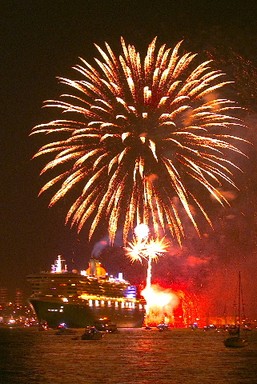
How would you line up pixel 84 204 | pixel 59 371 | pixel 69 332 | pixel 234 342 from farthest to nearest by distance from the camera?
pixel 69 332 → pixel 234 342 → pixel 84 204 → pixel 59 371

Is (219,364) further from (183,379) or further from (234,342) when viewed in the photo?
(234,342)

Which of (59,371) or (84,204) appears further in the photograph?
(84,204)

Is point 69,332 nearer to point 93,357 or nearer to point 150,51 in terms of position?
point 93,357

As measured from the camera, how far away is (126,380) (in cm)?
6894

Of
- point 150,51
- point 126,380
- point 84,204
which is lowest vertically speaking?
point 126,380

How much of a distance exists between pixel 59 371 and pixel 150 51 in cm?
3625

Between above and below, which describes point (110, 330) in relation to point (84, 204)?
below

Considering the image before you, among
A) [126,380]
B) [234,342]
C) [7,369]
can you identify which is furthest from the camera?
[234,342]

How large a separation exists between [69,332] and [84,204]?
98.3 m

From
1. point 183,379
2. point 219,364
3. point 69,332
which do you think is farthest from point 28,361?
point 69,332

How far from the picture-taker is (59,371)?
253 feet

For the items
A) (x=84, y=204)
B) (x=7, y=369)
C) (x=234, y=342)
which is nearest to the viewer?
(x=7, y=369)

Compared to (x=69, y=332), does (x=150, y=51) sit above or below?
above

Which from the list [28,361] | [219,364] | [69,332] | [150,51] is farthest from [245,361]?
[69,332]
